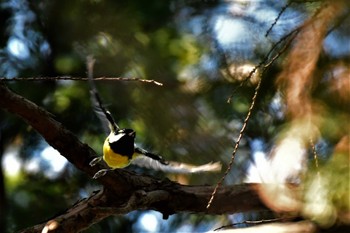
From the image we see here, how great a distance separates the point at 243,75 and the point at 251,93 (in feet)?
0.42

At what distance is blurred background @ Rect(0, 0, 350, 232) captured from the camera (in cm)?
201

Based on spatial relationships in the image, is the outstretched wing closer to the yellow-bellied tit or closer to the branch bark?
the yellow-bellied tit

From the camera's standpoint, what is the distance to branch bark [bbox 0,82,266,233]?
5.61 feet

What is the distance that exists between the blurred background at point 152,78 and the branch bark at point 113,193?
11cm

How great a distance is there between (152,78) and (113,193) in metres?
0.45

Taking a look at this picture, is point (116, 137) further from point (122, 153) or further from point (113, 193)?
point (113, 193)

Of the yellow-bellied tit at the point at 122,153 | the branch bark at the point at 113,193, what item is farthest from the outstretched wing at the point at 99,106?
the branch bark at the point at 113,193

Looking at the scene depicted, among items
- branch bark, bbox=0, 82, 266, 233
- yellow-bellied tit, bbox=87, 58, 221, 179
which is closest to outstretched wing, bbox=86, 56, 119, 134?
yellow-bellied tit, bbox=87, 58, 221, 179

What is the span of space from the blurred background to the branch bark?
11cm

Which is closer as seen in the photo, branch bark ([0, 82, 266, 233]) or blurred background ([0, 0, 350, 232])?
branch bark ([0, 82, 266, 233])

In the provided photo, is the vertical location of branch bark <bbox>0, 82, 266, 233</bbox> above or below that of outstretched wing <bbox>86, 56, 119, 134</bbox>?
below

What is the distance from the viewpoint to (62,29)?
7.49 ft

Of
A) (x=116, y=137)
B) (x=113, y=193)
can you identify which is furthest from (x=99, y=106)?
(x=113, y=193)

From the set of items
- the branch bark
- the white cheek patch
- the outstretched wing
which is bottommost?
the branch bark
